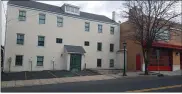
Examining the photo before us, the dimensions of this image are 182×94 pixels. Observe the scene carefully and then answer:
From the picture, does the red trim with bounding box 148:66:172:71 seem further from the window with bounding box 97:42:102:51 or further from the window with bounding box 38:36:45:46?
the window with bounding box 38:36:45:46

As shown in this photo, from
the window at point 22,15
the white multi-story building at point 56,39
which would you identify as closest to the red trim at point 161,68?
the white multi-story building at point 56,39

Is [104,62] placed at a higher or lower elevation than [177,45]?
lower

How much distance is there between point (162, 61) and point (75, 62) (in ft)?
40.7

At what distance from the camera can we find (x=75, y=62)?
2742cm

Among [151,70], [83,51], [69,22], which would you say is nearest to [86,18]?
[69,22]

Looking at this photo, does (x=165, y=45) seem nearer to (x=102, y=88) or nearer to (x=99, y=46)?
(x=99, y=46)

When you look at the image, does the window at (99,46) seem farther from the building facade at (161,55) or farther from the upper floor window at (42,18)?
the upper floor window at (42,18)

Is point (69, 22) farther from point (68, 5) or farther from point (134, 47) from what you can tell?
point (134, 47)

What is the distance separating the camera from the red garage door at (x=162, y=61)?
28500 millimetres

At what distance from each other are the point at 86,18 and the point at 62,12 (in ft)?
11.9

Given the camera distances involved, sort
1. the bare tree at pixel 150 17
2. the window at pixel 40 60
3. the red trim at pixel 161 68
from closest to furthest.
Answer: the bare tree at pixel 150 17
the window at pixel 40 60
the red trim at pixel 161 68

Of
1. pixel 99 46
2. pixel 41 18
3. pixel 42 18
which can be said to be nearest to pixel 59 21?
pixel 42 18

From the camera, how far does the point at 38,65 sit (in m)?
25.8

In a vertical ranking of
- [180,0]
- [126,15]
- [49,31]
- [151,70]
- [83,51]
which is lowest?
[151,70]
